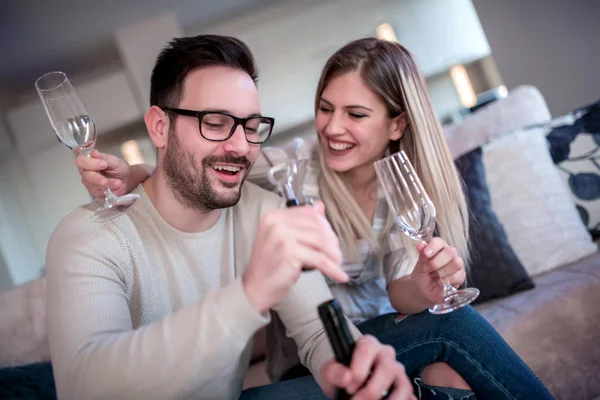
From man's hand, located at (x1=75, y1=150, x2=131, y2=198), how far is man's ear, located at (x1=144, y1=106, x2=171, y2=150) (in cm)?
12

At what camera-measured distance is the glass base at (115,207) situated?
3.90 feet

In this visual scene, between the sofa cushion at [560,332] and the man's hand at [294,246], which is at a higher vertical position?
the man's hand at [294,246]

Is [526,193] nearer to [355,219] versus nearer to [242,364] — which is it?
[355,219]

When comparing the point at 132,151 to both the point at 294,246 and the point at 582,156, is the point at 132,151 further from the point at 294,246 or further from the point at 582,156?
the point at 294,246

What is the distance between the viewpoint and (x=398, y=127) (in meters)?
1.87

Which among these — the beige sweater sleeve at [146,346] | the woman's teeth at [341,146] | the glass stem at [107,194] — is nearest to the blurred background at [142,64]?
the woman's teeth at [341,146]

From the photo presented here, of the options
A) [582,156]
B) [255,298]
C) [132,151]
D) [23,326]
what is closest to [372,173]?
[582,156]

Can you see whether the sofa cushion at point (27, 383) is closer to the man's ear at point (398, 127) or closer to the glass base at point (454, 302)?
the glass base at point (454, 302)

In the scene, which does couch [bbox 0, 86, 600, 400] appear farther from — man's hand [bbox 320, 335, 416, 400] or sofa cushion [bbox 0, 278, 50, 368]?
man's hand [bbox 320, 335, 416, 400]

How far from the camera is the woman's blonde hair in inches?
67.2

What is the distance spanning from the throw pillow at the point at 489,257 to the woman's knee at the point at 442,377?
720 millimetres

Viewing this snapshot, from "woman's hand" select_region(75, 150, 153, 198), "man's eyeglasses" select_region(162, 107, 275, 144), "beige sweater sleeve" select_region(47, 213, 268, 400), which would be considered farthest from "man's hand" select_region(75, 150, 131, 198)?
"beige sweater sleeve" select_region(47, 213, 268, 400)

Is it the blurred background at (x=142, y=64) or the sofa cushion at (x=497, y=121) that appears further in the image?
the blurred background at (x=142, y=64)

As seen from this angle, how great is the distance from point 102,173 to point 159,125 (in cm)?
21
